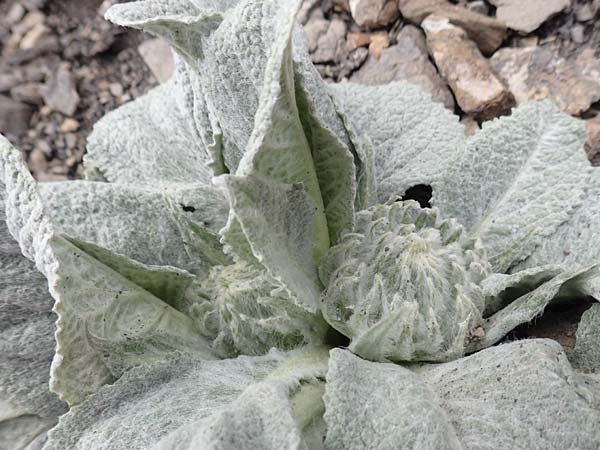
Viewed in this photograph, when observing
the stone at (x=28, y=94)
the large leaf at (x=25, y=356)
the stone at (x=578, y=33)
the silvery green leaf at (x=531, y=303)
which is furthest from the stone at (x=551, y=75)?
the stone at (x=28, y=94)

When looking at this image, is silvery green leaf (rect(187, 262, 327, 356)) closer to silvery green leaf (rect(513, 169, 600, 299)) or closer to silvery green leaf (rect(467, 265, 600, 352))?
silvery green leaf (rect(467, 265, 600, 352))

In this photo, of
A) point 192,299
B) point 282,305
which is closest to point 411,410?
point 282,305

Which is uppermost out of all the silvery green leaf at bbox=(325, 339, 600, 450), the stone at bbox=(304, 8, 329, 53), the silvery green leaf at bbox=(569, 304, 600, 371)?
the stone at bbox=(304, 8, 329, 53)

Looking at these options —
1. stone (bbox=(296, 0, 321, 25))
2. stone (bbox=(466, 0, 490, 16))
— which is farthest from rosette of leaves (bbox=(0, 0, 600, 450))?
stone (bbox=(296, 0, 321, 25))

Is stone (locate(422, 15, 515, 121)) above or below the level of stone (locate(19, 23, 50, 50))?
below

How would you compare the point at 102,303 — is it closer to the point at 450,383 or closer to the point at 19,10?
the point at 450,383

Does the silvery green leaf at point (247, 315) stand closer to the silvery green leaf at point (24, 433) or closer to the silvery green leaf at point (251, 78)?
the silvery green leaf at point (251, 78)
